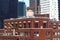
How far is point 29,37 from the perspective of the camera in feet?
89.9

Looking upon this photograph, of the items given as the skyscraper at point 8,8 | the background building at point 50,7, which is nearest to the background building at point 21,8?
the background building at point 50,7

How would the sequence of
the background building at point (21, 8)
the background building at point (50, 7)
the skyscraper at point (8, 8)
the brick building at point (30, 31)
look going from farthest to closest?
the background building at point (21, 8) → the background building at point (50, 7) → the skyscraper at point (8, 8) → the brick building at point (30, 31)

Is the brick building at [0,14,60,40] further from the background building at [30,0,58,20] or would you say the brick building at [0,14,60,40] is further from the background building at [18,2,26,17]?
the background building at [18,2,26,17]

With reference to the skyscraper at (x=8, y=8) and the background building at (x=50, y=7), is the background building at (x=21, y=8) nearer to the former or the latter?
the background building at (x=50, y=7)

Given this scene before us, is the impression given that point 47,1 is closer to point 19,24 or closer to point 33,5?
point 33,5

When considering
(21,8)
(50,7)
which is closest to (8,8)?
(50,7)

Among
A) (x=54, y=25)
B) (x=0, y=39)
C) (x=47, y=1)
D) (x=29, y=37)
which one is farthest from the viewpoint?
(x=47, y=1)

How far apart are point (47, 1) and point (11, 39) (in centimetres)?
5055

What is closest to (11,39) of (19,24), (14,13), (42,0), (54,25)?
(19,24)

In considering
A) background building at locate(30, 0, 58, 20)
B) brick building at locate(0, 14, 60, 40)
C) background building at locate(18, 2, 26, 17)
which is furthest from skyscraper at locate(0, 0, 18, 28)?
brick building at locate(0, 14, 60, 40)

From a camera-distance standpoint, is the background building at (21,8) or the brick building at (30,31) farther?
the background building at (21,8)

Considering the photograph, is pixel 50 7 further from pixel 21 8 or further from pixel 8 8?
pixel 21 8

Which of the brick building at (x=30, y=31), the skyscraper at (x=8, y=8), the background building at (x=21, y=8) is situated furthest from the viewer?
the background building at (x=21, y=8)

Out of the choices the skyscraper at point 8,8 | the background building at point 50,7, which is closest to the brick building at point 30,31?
the skyscraper at point 8,8
